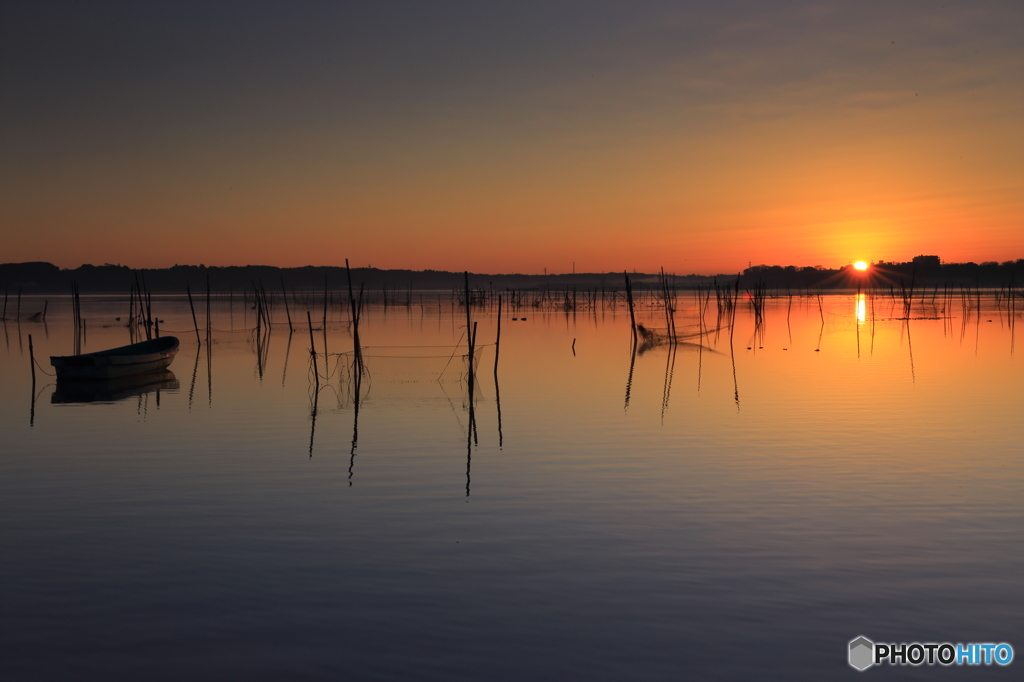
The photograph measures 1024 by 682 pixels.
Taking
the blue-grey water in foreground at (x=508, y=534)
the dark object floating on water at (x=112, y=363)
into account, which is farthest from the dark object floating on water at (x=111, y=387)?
the blue-grey water in foreground at (x=508, y=534)

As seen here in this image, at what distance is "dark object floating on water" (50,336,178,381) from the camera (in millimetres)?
17266

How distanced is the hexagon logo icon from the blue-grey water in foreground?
0.09m

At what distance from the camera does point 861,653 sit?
4621 mm

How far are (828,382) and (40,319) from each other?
40.9 metres

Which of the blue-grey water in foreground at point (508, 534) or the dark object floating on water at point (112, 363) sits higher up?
the dark object floating on water at point (112, 363)

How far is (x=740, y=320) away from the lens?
4169 centimetres

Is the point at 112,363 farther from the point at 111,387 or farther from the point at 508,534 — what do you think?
the point at 508,534

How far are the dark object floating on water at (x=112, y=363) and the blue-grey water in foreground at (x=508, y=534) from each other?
79.3 inches

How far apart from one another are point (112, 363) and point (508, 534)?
13.6 m

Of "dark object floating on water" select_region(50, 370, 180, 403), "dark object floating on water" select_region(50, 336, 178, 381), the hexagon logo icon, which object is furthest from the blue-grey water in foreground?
"dark object floating on water" select_region(50, 336, 178, 381)

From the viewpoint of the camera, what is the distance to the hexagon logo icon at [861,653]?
4527 millimetres

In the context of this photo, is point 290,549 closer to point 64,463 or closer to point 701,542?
point 701,542

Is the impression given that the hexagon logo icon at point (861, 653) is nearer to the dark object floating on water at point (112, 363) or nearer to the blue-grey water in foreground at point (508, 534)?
the blue-grey water in foreground at point (508, 534)

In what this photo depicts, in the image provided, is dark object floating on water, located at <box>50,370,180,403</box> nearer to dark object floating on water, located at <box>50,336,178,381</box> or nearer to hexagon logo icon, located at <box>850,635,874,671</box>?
dark object floating on water, located at <box>50,336,178,381</box>
